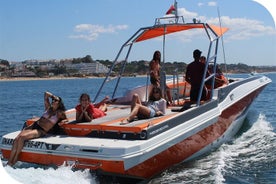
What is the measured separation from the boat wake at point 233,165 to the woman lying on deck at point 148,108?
88 cm

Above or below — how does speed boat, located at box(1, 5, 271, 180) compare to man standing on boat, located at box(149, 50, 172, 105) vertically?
below

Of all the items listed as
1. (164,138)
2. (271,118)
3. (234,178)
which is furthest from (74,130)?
(271,118)

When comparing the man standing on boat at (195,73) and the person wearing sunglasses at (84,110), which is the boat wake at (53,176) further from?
the man standing on boat at (195,73)

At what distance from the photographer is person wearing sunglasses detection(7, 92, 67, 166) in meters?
5.25

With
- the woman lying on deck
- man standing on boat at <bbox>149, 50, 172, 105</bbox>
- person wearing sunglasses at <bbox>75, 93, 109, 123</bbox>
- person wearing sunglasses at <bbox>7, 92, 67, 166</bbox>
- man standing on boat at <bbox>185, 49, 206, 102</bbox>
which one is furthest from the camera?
man standing on boat at <bbox>149, 50, 172, 105</bbox>

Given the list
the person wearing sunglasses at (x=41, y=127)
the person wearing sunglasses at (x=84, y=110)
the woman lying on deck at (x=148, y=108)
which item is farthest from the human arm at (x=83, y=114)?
the woman lying on deck at (x=148, y=108)

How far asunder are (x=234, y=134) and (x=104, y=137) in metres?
4.33

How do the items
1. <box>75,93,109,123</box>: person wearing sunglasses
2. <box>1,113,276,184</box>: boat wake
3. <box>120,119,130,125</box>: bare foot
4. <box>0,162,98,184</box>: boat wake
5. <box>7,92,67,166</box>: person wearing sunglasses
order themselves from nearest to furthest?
1. <box>0,162,98,184</box>: boat wake
2. <box>1,113,276,184</box>: boat wake
3. <box>7,92,67,166</box>: person wearing sunglasses
4. <box>120,119,130,125</box>: bare foot
5. <box>75,93,109,123</box>: person wearing sunglasses

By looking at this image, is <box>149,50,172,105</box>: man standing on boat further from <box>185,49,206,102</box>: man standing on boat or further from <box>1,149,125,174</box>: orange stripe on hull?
<box>1,149,125,174</box>: orange stripe on hull

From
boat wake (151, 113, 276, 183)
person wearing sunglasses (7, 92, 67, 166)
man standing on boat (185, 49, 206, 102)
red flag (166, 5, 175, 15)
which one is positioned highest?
red flag (166, 5, 175, 15)

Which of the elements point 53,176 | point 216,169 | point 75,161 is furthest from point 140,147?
point 216,169

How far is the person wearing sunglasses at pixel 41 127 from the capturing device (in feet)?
17.2

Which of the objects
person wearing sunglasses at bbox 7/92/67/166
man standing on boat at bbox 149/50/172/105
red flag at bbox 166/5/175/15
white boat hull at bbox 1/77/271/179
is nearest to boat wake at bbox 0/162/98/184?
white boat hull at bbox 1/77/271/179

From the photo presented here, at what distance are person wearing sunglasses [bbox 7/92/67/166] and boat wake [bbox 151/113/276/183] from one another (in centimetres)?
161
